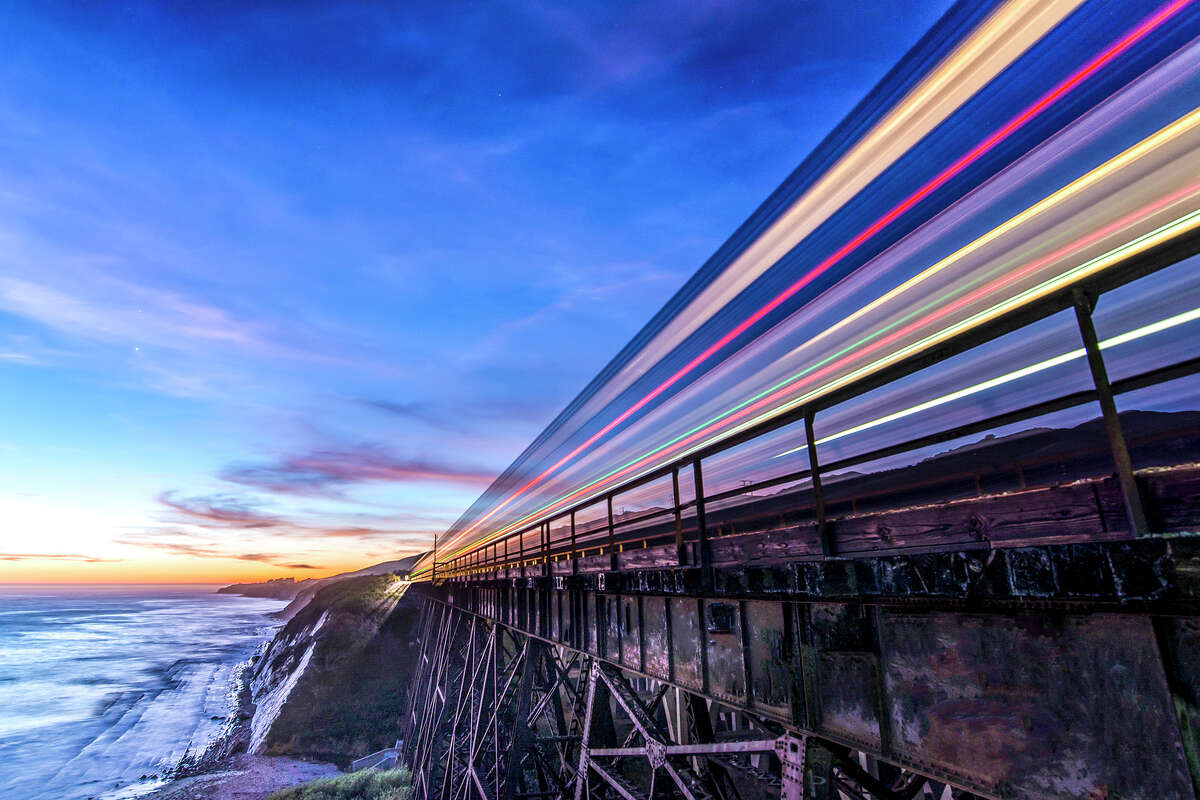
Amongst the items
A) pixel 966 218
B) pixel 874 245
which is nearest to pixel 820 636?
pixel 966 218

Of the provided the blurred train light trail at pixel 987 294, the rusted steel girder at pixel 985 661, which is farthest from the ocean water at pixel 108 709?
the rusted steel girder at pixel 985 661

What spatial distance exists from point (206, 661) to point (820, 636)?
9526 centimetres

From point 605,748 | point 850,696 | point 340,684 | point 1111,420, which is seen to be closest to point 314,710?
point 340,684

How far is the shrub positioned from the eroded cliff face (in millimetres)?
7808

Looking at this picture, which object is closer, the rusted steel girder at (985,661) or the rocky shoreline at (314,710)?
the rusted steel girder at (985,661)

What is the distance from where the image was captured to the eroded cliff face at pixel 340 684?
31703 mm

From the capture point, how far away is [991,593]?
8.71ft

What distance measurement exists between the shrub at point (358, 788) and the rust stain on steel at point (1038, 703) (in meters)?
22.3

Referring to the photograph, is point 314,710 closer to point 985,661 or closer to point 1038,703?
point 985,661

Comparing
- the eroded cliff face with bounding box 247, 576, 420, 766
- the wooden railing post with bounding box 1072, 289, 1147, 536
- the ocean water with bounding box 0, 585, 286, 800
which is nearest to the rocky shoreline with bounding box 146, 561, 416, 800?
the eroded cliff face with bounding box 247, 576, 420, 766

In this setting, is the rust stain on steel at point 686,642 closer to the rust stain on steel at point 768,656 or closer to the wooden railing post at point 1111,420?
the rust stain on steel at point 768,656

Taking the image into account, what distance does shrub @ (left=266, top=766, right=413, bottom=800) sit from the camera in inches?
825

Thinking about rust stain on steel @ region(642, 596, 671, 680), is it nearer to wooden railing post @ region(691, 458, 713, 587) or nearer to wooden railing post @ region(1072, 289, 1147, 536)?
wooden railing post @ region(691, 458, 713, 587)

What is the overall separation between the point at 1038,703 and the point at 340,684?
42.7 metres
